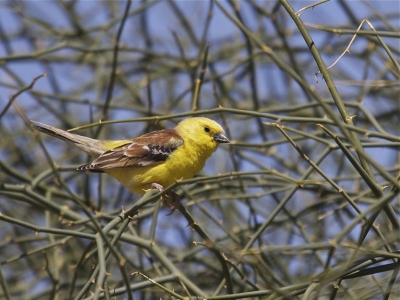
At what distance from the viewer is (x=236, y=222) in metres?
6.23

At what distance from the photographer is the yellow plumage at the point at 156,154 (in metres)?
4.62

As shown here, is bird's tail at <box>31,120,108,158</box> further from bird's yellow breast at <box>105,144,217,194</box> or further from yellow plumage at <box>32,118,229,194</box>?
bird's yellow breast at <box>105,144,217,194</box>

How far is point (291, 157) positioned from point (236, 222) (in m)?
0.96

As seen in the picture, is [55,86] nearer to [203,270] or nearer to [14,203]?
[14,203]

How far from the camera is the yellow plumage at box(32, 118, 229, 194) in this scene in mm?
4625

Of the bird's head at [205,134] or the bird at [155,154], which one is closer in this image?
the bird at [155,154]

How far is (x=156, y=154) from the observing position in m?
4.66

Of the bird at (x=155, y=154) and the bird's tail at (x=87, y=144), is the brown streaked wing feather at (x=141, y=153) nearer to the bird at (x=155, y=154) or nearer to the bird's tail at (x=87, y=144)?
the bird at (x=155, y=154)

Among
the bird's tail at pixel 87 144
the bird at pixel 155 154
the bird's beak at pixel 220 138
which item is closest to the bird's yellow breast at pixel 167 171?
the bird at pixel 155 154

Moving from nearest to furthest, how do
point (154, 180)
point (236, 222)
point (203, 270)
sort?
1. point (154, 180)
2. point (203, 270)
3. point (236, 222)

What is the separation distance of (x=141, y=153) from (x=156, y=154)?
15 cm

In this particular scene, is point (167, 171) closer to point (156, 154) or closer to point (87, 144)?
point (156, 154)

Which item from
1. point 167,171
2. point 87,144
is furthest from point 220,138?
point 87,144

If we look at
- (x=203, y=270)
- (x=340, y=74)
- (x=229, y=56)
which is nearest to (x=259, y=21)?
(x=229, y=56)
